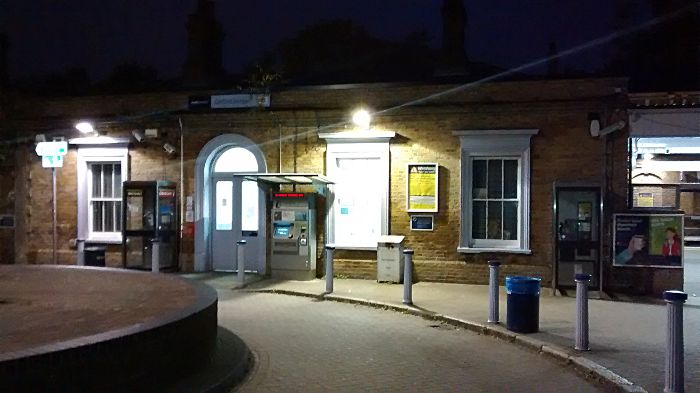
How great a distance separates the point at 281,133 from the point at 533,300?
9.07 metres

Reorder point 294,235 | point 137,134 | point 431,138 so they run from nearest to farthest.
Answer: point 431,138
point 294,235
point 137,134

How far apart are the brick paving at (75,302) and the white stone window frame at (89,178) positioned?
490 centimetres

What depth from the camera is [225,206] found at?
60.0 ft

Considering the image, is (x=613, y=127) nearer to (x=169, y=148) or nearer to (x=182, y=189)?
(x=182, y=189)

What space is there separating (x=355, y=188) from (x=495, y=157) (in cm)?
361

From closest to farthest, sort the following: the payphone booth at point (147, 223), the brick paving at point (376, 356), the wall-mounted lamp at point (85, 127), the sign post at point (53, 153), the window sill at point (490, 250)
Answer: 1. the brick paving at point (376, 356)
2. the window sill at point (490, 250)
3. the sign post at point (53, 153)
4. the payphone booth at point (147, 223)
5. the wall-mounted lamp at point (85, 127)

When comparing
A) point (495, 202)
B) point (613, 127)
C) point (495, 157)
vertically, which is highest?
point (613, 127)

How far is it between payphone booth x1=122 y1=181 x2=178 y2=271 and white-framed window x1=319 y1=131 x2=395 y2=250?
14.5 feet

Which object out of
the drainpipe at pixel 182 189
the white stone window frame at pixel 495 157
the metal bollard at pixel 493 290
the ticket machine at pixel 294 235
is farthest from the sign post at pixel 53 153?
the metal bollard at pixel 493 290

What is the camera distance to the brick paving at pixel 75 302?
741 cm

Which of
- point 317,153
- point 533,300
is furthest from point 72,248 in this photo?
point 533,300

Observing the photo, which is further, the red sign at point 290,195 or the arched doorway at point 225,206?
the arched doorway at point 225,206

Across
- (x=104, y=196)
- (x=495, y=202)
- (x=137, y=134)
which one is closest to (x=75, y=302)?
(x=137, y=134)

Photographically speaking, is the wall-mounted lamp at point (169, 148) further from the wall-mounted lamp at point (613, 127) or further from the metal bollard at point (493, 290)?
the wall-mounted lamp at point (613, 127)
